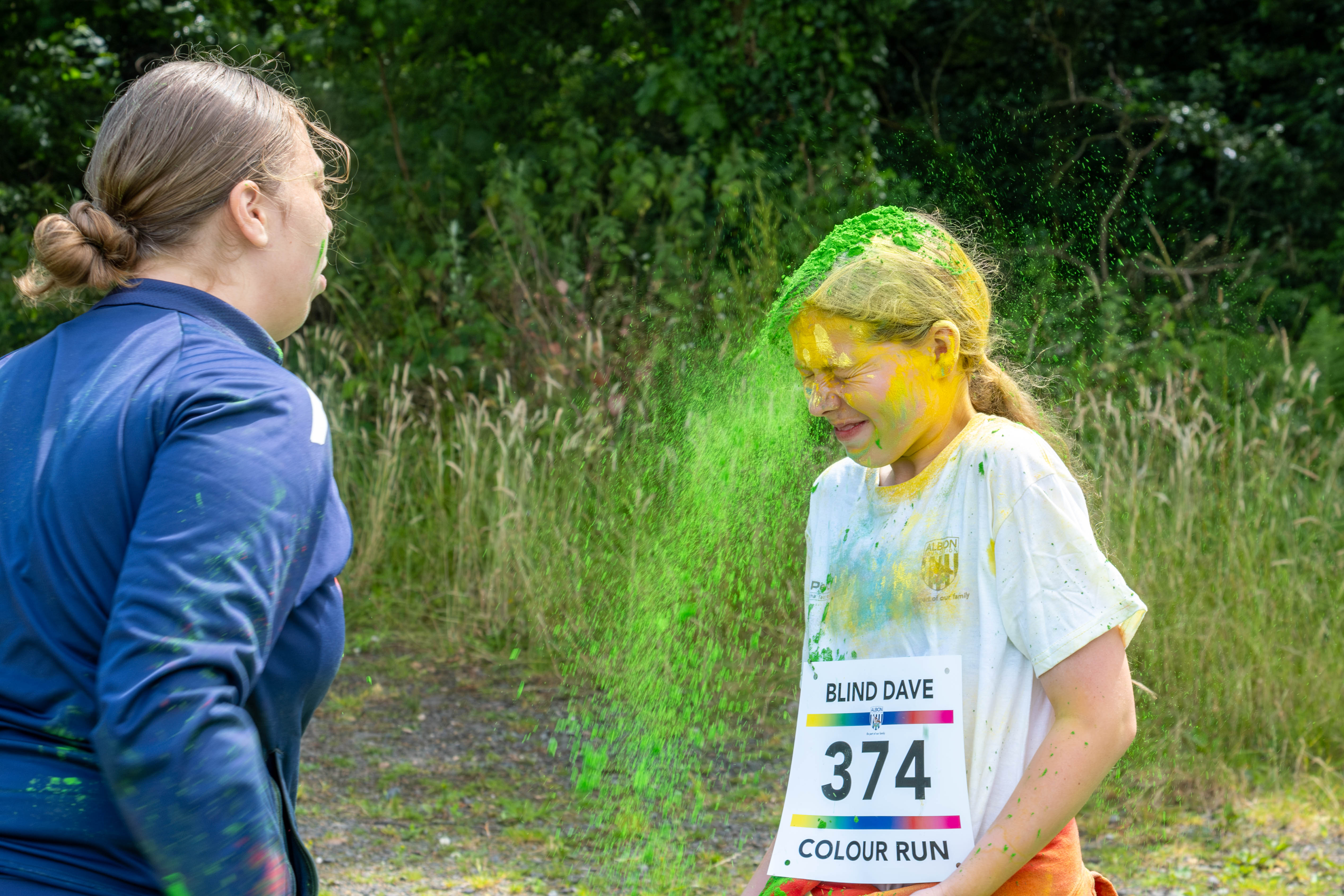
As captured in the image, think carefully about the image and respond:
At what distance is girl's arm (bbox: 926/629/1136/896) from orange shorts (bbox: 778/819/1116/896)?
48 millimetres

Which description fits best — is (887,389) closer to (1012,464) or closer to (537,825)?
(1012,464)

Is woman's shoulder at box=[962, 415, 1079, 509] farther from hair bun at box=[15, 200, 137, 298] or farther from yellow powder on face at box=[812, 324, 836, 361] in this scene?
hair bun at box=[15, 200, 137, 298]

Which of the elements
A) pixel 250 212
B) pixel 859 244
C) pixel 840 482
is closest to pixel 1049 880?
pixel 840 482

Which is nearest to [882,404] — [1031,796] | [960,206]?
[1031,796]

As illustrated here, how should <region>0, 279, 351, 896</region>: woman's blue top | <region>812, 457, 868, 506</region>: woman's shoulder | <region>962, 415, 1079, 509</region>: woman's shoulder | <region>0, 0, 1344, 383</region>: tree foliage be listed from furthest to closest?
<region>0, 0, 1344, 383</region>: tree foliage → <region>812, 457, 868, 506</region>: woman's shoulder → <region>962, 415, 1079, 509</region>: woman's shoulder → <region>0, 279, 351, 896</region>: woman's blue top

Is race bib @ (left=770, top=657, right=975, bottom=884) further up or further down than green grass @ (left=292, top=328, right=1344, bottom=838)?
further up

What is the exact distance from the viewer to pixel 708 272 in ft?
25.0

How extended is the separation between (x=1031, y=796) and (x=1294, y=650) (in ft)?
13.2

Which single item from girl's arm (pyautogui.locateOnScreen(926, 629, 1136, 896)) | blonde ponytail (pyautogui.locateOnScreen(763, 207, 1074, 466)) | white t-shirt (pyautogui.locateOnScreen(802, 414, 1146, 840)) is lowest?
girl's arm (pyautogui.locateOnScreen(926, 629, 1136, 896))

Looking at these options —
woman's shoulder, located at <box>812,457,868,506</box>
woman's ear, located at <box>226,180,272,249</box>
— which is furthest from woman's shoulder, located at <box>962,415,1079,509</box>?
woman's ear, located at <box>226,180,272,249</box>

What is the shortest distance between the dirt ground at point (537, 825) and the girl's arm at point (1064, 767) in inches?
99.6

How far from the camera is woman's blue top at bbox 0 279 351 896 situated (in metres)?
1.14

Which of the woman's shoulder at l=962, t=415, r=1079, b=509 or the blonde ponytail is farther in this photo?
the blonde ponytail

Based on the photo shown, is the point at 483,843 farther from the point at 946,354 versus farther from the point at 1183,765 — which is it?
the point at 946,354
